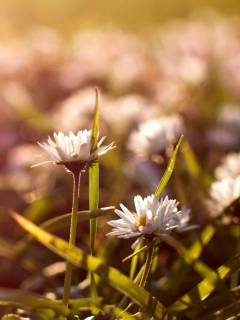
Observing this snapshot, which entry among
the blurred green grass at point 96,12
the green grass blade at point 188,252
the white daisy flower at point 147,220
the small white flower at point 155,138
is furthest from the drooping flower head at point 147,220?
the blurred green grass at point 96,12

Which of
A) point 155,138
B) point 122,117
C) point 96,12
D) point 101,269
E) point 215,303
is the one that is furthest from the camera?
point 96,12

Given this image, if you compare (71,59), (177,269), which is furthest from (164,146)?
(71,59)

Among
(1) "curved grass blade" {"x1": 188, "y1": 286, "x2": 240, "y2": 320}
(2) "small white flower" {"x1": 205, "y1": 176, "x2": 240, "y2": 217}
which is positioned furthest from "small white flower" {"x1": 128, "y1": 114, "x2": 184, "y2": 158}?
(1) "curved grass blade" {"x1": 188, "y1": 286, "x2": 240, "y2": 320}

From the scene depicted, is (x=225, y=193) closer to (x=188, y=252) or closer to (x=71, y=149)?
(x=188, y=252)

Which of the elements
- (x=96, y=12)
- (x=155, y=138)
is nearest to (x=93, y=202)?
(x=155, y=138)

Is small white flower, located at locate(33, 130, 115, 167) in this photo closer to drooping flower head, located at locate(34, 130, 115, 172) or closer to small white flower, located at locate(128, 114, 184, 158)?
drooping flower head, located at locate(34, 130, 115, 172)

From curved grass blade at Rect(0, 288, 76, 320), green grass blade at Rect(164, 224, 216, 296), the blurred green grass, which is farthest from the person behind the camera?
the blurred green grass

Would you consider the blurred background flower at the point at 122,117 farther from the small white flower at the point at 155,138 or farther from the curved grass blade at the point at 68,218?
→ the curved grass blade at the point at 68,218

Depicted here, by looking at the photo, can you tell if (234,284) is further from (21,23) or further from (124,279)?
(21,23)
